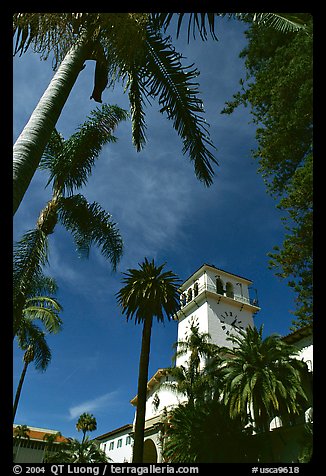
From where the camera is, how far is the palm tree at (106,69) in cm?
570

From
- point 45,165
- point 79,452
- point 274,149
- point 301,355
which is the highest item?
point 274,149

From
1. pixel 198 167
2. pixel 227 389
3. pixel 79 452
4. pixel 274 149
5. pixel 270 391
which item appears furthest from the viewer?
pixel 79 452

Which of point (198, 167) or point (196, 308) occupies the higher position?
point (196, 308)

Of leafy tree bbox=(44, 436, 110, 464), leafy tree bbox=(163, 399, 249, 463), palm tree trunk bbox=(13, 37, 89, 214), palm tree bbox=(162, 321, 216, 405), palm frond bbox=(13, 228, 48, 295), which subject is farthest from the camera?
leafy tree bbox=(44, 436, 110, 464)

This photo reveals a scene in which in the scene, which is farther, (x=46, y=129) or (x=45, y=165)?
(x=45, y=165)

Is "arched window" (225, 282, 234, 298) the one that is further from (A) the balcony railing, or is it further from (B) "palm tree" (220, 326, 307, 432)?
(B) "palm tree" (220, 326, 307, 432)

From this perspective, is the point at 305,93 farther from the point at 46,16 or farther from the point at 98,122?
the point at 46,16

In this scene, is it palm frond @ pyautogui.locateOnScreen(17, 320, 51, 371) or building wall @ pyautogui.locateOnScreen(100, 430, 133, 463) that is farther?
building wall @ pyautogui.locateOnScreen(100, 430, 133, 463)

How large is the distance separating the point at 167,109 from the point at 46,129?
360cm

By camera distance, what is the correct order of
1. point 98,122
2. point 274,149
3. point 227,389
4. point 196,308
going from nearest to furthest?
1. point 98,122
2. point 274,149
3. point 227,389
4. point 196,308

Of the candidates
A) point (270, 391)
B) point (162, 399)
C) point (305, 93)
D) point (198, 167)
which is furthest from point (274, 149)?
point (162, 399)

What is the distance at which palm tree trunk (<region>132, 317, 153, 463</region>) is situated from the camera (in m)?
17.7

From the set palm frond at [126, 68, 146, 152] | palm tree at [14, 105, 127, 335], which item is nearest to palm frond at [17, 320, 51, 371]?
palm tree at [14, 105, 127, 335]

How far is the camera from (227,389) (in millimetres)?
23328
